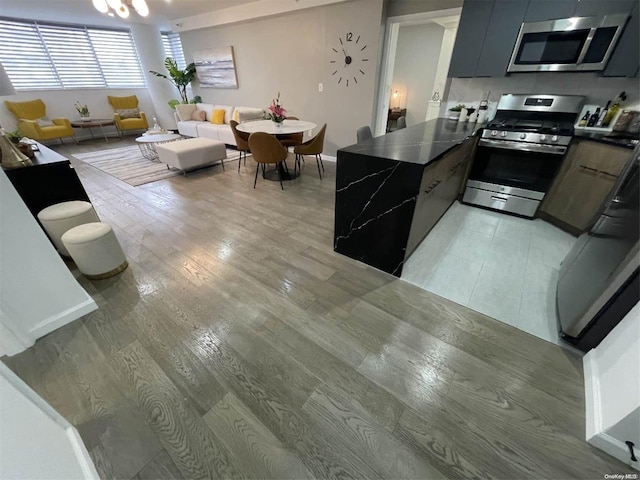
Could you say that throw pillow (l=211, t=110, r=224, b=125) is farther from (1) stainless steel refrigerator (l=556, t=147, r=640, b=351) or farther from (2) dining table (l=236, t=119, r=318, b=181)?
(1) stainless steel refrigerator (l=556, t=147, r=640, b=351)

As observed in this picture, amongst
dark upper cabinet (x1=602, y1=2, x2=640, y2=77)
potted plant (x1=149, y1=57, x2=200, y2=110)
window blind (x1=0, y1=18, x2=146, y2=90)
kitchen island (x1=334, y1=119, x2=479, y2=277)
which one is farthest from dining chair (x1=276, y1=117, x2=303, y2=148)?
window blind (x1=0, y1=18, x2=146, y2=90)

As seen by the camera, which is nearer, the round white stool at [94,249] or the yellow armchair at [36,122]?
the round white stool at [94,249]

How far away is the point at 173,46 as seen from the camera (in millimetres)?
7539

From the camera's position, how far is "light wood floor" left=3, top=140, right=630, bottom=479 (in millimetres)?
1055

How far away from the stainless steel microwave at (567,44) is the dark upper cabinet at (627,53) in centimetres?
4

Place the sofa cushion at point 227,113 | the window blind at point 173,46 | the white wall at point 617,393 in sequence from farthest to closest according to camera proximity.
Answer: the window blind at point 173,46 < the sofa cushion at point 227,113 < the white wall at point 617,393

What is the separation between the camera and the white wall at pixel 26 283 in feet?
4.27

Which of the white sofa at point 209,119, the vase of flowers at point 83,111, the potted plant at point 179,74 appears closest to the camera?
the white sofa at point 209,119

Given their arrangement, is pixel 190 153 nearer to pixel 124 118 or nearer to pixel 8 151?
pixel 8 151

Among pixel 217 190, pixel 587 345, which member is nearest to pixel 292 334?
pixel 587 345

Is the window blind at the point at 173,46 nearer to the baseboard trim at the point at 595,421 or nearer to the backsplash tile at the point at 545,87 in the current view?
the backsplash tile at the point at 545,87

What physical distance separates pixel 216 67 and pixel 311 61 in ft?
9.77

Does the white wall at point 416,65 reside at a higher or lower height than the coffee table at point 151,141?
higher

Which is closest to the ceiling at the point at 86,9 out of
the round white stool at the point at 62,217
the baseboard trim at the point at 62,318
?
the round white stool at the point at 62,217
